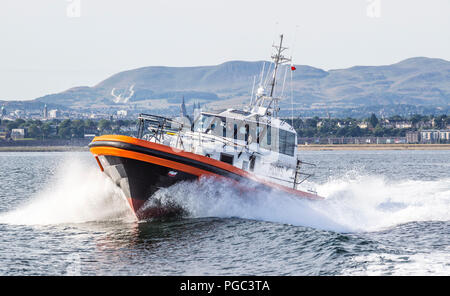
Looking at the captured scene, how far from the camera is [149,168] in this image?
1719 centimetres

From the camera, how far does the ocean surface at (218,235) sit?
12.8 meters

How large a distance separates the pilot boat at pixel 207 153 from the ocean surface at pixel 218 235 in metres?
0.45

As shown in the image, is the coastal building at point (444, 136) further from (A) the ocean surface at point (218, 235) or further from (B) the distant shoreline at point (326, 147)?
(A) the ocean surface at point (218, 235)

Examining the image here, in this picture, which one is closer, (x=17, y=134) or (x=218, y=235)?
(x=218, y=235)

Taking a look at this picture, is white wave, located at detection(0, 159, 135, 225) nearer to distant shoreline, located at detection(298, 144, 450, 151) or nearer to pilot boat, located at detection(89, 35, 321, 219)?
pilot boat, located at detection(89, 35, 321, 219)

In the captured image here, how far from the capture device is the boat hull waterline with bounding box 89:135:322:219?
17000mm

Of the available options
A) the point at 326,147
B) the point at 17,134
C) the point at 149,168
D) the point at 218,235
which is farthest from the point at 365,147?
the point at 218,235

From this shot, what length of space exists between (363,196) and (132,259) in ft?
50.7

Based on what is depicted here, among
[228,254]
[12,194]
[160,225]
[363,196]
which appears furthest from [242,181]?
[12,194]

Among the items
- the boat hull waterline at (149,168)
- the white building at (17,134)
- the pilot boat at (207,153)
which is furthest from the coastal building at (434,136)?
the boat hull waterline at (149,168)

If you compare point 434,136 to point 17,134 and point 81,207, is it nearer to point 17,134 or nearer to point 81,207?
point 17,134

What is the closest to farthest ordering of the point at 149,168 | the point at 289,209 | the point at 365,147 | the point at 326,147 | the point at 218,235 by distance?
the point at 218,235, the point at 149,168, the point at 289,209, the point at 326,147, the point at 365,147

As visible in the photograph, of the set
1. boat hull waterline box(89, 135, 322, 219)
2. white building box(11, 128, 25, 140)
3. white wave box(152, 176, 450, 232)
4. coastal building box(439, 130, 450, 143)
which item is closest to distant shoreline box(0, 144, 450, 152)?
white building box(11, 128, 25, 140)

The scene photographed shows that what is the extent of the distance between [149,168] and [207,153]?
2124 mm
